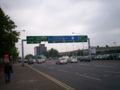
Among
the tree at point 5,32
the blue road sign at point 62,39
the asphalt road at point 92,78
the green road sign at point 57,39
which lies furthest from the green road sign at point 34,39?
the asphalt road at point 92,78

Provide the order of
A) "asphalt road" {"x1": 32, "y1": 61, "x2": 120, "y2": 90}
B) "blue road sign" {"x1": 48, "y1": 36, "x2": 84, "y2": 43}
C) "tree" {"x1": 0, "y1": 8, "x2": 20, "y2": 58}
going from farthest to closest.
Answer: "blue road sign" {"x1": 48, "y1": 36, "x2": 84, "y2": 43} → "tree" {"x1": 0, "y1": 8, "x2": 20, "y2": 58} → "asphalt road" {"x1": 32, "y1": 61, "x2": 120, "y2": 90}

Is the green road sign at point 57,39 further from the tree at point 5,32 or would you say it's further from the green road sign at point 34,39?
the tree at point 5,32

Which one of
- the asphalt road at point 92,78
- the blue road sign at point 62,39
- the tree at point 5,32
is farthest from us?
the blue road sign at point 62,39

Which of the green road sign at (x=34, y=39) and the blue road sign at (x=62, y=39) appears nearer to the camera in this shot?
the green road sign at (x=34, y=39)

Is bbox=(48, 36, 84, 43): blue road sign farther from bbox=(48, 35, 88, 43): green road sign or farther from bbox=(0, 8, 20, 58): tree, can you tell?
bbox=(0, 8, 20, 58): tree

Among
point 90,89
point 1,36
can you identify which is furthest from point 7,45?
point 90,89

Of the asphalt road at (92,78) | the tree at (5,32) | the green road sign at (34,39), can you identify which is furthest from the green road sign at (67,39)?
the asphalt road at (92,78)

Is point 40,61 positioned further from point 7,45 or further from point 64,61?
point 7,45

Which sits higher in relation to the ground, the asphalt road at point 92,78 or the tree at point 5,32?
the tree at point 5,32

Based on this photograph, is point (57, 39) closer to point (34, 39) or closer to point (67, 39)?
point (67, 39)

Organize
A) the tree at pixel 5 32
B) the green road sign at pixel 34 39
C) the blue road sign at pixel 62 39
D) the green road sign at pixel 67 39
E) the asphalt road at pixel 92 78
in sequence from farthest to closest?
1. the green road sign at pixel 67 39
2. the blue road sign at pixel 62 39
3. the green road sign at pixel 34 39
4. the tree at pixel 5 32
5. the asphalt road at pixel 92 78

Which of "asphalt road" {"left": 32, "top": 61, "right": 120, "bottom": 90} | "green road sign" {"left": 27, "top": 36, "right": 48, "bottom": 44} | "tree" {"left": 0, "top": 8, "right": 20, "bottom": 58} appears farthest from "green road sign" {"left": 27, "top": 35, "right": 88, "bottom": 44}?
"asphalt road" {"left": 32, "top": 61, "right": 120, "bottom": 90}

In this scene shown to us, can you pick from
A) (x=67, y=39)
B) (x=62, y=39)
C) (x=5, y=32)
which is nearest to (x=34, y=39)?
(x=62, y=39)

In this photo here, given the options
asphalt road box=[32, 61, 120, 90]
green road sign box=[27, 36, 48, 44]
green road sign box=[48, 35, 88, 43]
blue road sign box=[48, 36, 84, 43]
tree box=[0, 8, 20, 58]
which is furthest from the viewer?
green road sign box=[48, 35, 88, 43]
